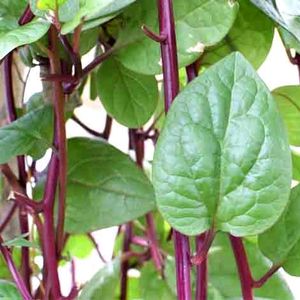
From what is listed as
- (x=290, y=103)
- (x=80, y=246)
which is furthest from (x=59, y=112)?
(x=80, y=246)

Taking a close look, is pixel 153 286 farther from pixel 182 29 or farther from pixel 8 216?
pixel 182 29

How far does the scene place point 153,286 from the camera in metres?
0.47

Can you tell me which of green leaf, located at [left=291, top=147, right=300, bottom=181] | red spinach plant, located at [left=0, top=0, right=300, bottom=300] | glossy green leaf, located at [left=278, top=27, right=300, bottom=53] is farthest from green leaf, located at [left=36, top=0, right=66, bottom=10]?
green leaf, located at [left=291, top=147, right=300, bottom=181]

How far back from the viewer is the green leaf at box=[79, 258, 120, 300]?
407 millimetres

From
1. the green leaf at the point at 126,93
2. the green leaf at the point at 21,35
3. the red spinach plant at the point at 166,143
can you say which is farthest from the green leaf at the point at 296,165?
the green leaf at the point at 21,35

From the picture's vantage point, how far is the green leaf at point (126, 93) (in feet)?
1.24

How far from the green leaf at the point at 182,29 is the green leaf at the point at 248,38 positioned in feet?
0.14

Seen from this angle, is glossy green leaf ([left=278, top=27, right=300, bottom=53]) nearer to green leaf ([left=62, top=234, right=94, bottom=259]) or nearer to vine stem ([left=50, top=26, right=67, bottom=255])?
vine stem ([left=50, top=26, right=67, bottom=255])

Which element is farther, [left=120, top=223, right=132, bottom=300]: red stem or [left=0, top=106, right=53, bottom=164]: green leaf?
[left=120, top=223, right=132, bottom=300]: red stem

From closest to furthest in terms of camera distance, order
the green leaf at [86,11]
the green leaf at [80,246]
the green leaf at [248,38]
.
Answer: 1. the green leaf at [86,11]
2. the green leaf at [248,38]
3. the green leaf at [80,246]

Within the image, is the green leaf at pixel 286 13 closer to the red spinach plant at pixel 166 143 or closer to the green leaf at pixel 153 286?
the red spinach plant at pixel 166 143

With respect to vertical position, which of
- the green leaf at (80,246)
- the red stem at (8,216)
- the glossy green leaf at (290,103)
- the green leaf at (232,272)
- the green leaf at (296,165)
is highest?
the glossy green leaf at (290,103)

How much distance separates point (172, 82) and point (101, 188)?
13 cm

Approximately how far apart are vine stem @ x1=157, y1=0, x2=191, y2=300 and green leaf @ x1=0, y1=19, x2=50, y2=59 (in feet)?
0.15
